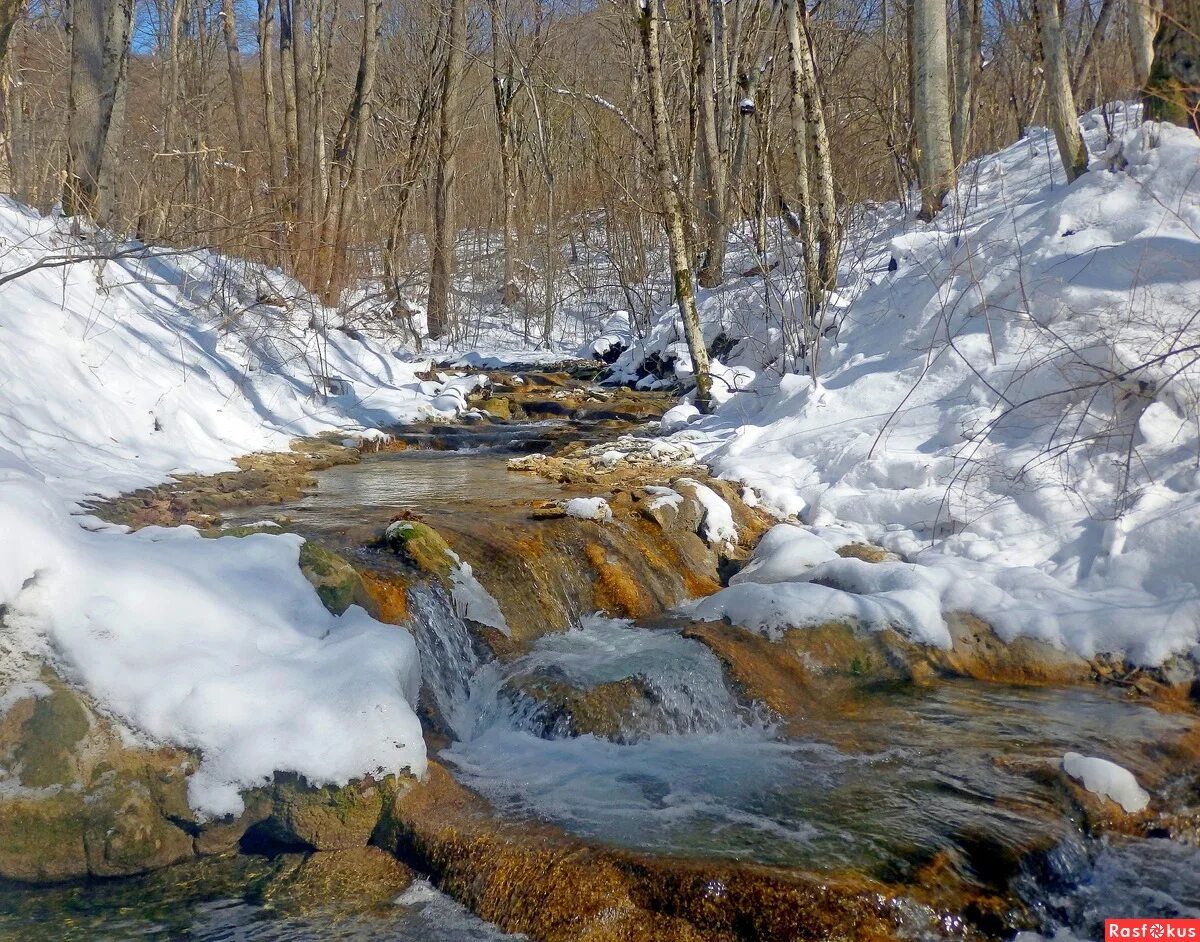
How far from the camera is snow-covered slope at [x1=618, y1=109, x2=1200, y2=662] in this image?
5070mm

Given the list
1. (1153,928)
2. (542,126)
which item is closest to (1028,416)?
(1153,928)

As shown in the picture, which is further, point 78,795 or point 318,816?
point 318,816

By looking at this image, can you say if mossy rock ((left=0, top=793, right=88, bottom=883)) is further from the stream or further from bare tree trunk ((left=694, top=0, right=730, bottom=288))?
bare tree trunk ((left=694, top=0, right=730, bottom=288))

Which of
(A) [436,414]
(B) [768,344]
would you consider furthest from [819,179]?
(A) [436,414]

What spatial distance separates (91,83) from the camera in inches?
363

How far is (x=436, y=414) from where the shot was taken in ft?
35.7

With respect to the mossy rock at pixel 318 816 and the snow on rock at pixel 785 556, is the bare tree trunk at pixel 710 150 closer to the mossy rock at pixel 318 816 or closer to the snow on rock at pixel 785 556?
the snow on rock at pixel 785 556

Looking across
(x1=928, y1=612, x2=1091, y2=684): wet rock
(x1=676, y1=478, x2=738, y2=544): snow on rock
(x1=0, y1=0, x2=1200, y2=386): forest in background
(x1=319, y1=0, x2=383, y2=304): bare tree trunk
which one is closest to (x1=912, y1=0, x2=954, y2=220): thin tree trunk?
(x1=0, y1=0, x2=1200, y2=386): forest in background

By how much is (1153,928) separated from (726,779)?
149 cm

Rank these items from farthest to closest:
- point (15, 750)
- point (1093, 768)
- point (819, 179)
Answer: point (819, 179) → point (1093, 768) → point (15, 750)

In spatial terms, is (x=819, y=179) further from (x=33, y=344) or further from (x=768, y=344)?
(x=33, y=344)

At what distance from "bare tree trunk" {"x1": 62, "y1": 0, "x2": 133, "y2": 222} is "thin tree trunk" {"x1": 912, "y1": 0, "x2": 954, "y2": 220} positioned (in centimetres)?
809

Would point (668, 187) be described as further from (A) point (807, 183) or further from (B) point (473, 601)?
(B) point (473, 601)

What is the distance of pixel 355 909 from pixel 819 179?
282 inches
